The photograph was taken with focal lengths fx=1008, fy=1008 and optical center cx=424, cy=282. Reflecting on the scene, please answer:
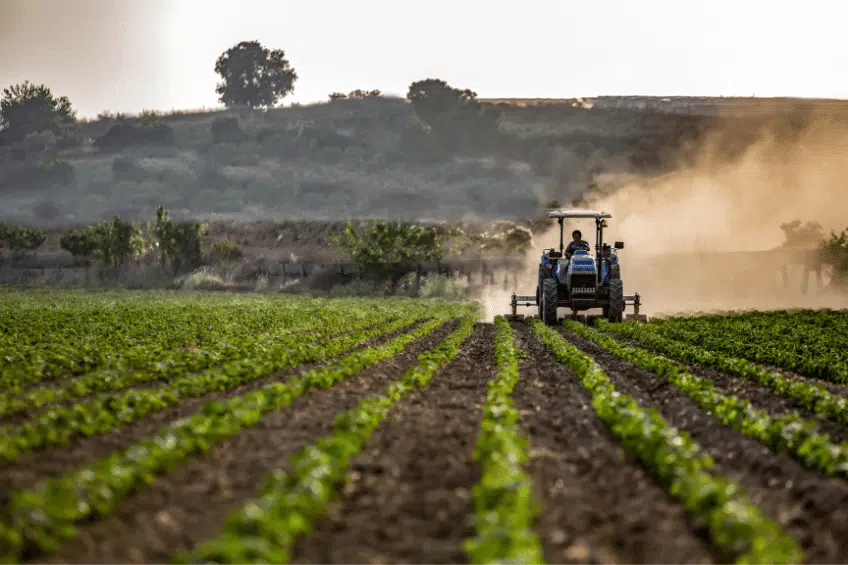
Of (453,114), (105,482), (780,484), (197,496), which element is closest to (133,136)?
(453,114)

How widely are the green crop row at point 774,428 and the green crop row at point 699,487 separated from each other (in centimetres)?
114

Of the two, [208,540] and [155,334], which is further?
[155,334]

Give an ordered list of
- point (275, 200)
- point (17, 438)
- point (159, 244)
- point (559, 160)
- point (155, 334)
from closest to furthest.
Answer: point (17, 438)
point (155, 334)
point (159, 244)
point (275, 200)
point (559, 160)

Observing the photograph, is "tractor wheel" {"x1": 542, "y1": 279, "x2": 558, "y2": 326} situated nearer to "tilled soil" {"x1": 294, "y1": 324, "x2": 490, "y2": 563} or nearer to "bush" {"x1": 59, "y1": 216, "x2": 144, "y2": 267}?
"tilled soil" {"x1": 294, "y1": 324, "x2": 490, "y2": 563}

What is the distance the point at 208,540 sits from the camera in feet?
25.7

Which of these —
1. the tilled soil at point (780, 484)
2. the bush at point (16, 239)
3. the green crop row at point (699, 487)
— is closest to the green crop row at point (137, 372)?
the green crop row at point (699, 487)

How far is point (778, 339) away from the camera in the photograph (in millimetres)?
28281

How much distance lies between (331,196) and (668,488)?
343ft

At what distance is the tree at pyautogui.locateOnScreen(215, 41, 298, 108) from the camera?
147125 mm

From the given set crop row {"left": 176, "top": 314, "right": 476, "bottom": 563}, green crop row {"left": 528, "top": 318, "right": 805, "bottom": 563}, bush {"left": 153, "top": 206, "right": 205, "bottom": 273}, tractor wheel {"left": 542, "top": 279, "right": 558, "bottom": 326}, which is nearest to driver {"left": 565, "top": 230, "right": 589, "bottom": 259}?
tractor wheel {"left": 542, "top": 279, "right": 558, "bottom": 326}

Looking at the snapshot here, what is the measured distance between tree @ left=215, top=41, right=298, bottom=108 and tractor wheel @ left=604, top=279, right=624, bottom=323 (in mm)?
121216

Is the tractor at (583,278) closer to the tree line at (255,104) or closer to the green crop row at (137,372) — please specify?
the green crop row at (137,372)

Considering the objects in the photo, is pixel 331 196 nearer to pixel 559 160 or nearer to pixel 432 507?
pixel 559 160

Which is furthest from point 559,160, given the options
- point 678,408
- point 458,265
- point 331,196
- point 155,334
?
point 678,408
